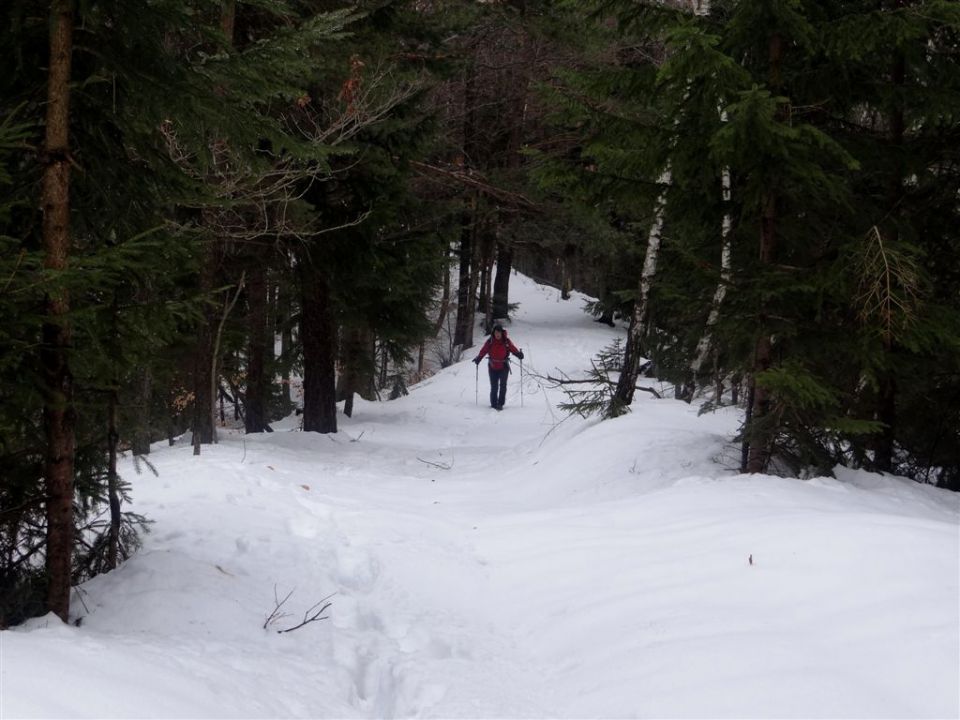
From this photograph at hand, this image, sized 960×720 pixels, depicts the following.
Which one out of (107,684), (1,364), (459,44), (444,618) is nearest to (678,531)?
(444,618)

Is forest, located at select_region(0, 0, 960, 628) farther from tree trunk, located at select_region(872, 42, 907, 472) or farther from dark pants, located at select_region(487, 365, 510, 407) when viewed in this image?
dark pants, located at select_region(487, 365, 510, 407)

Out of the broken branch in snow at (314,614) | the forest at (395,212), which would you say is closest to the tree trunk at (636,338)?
the forest at (395,212)

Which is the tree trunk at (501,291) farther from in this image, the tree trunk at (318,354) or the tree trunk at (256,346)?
the tree trunk at (318,354)

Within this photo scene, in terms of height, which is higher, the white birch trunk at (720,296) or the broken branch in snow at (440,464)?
the white birch trunk at (720,296)

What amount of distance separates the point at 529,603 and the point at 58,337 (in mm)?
3481

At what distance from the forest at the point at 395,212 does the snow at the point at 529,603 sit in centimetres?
63

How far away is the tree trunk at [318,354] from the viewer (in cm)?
1302

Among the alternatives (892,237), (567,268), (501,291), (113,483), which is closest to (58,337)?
(113,483)

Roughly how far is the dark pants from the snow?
937cm

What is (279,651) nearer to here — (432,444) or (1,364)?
(1,364)

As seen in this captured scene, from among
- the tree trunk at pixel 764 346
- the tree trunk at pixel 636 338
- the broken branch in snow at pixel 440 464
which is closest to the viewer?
the tree trunk at pixel 764 346

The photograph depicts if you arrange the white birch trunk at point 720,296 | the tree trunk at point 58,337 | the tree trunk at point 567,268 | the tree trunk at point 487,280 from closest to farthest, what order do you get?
the tree trunk at point 58,337 < the white birch trunk at point 720,296 < the tree trunk at point 487,280 < the tree trunk at point 567,268

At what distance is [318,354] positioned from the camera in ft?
44.0

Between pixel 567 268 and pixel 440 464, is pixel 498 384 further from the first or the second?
pixel 567 268
